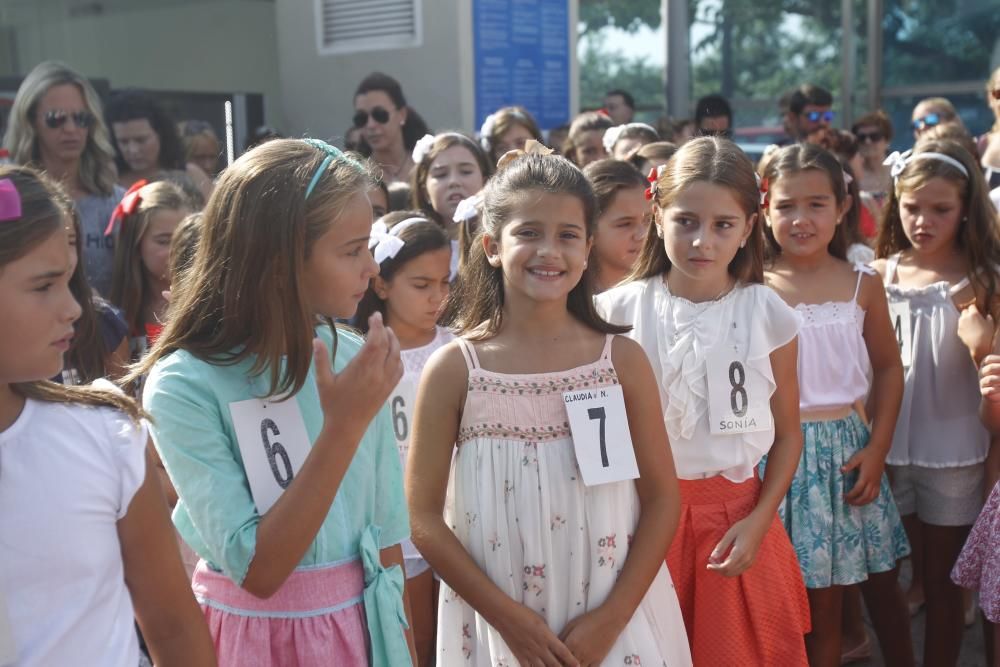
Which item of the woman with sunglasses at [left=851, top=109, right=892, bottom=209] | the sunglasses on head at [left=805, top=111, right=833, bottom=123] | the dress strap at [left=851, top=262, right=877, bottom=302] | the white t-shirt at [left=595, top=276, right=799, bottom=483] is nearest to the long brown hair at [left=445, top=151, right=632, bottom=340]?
the white t-shirt at [left=595, top=276, right=799, bottom=483]

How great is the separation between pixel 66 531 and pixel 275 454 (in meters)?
0.43

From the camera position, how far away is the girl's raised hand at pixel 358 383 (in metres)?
1.84

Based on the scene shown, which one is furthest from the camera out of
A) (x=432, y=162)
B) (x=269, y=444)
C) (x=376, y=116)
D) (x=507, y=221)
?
(x=376, y=116)

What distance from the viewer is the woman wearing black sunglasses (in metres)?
5.80

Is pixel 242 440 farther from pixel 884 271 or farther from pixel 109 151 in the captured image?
pixel 109 151

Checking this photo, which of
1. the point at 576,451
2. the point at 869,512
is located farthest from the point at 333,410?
the point at 869,512

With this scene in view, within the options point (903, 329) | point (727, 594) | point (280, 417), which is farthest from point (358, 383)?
point (903, 329)

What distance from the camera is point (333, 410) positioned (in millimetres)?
1845

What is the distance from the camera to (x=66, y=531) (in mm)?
1606

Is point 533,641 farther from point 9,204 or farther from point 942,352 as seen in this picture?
point 942,352

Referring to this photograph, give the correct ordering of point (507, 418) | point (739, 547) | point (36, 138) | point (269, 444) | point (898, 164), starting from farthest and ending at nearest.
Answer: point (36, 138), point (898, 164), point (739, 547), point (507, 418), point (269, 444)

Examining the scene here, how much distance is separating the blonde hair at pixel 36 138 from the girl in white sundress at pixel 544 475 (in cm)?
285

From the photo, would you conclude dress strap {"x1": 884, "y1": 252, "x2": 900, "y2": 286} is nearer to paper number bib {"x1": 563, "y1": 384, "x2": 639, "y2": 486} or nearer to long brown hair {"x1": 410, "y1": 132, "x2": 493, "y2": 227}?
long brown hair {"x1": 410, "y1": 132, "x2": 493, "y2": 227}

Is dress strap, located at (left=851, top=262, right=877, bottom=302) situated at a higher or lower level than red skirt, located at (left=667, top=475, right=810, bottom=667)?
higher
